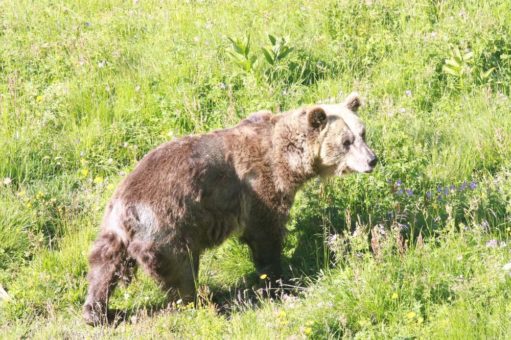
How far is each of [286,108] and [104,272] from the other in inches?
126

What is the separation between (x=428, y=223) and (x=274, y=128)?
61.6 inches

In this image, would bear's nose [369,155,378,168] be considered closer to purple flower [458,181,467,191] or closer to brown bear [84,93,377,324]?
brown bear [84,93,377,324]

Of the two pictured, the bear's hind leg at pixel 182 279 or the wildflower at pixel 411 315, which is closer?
the wildflower at pixel 411 315

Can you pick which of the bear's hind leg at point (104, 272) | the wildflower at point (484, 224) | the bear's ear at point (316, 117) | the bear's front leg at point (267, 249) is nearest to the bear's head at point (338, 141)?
the bear's ear at point (316, 117)

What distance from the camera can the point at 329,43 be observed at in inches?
380

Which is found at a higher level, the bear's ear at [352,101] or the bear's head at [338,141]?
the bear's ear at [352,101]

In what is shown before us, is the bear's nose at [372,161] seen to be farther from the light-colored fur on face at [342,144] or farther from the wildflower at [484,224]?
the wildflower at [484,224]

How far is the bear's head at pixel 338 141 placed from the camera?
273 inches

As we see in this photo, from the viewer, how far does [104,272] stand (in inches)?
250

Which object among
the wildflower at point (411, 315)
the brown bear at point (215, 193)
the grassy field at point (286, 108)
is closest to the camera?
the wildflower at point (411, 315)

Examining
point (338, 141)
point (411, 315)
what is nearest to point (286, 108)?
point (338, 141)

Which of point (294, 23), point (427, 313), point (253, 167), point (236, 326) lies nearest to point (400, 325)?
point (427, 313)

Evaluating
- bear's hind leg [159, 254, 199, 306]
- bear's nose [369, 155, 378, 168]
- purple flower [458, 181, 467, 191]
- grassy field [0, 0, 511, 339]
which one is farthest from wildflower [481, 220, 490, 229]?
bear's hind leg [159, 254, 199, 306]

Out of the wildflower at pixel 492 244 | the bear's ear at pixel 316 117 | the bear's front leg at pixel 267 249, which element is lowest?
the bear's front leg at pixel 267 249
